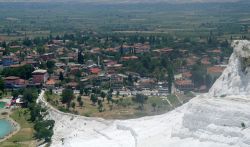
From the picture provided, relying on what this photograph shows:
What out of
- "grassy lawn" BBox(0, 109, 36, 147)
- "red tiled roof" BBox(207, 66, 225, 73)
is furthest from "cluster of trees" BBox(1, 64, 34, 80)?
"red tiled roof" BBox(207, 66, 225, 73)

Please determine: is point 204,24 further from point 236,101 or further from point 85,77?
point 236,101

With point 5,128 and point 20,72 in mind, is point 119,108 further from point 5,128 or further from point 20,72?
point 20,72

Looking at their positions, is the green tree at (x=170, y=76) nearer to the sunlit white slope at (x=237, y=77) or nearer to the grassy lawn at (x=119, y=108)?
the grassy lawn at (x=119, y=108)

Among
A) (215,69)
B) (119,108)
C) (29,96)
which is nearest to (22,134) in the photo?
(119,108)

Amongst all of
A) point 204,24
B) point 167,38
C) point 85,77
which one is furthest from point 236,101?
point 204,24

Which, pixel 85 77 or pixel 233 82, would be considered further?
pixel 85 77

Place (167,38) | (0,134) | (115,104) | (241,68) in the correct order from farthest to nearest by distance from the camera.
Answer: (167,38), (115,104), (0,134), (241,68)

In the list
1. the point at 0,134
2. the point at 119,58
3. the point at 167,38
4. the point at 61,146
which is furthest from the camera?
the point at 167,38
